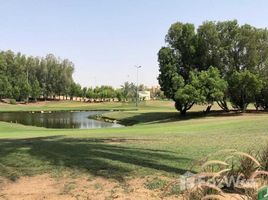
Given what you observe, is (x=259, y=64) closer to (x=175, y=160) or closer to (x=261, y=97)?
(x=261, y=97)

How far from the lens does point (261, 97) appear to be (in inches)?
2288

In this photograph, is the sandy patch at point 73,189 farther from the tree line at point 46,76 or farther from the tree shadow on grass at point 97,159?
the tree line at point 46,76

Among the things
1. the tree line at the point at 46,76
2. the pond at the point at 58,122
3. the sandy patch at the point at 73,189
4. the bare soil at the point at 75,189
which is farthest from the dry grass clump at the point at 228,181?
the tree line at the point at 46,76

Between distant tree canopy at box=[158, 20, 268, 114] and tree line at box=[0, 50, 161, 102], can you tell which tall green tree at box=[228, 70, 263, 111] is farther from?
tree line at box=[0, 50, 161, 102]

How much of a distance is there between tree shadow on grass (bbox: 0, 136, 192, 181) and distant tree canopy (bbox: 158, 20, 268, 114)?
41192 mm

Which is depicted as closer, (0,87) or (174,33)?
(174,33)

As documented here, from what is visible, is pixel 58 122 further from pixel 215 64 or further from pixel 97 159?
pixel 97 159

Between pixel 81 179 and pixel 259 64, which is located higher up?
pixel 259 64

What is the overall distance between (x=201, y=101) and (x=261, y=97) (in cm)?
1084

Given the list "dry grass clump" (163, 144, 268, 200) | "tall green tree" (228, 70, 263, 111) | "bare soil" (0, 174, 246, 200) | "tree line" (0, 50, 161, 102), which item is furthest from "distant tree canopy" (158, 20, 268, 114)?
"tree line" (0, 50, 161, 102)

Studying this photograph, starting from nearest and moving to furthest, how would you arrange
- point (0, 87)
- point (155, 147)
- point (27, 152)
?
1. point (27, 152)
2. point (155, 147)
3. point (0, 87)

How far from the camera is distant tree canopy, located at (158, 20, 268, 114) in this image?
5269cm

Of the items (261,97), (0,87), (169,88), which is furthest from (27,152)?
(0,87)

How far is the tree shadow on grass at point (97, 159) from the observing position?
922 cm
